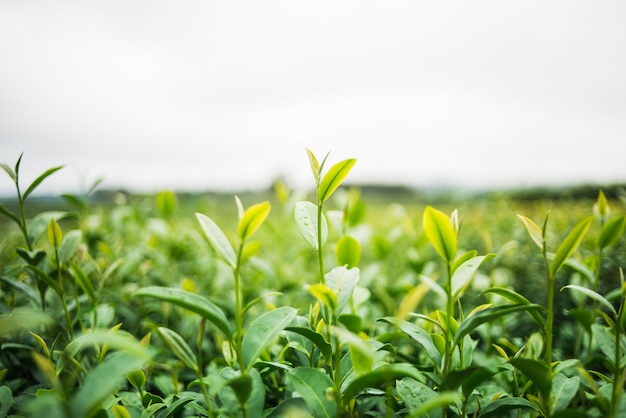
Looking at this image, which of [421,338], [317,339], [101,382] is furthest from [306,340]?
[101,382]

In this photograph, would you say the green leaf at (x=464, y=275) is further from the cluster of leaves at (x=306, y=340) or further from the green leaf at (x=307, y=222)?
the green leaf at (x=307, y=222)

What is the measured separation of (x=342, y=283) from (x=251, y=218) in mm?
262

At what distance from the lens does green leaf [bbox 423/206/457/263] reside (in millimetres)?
742

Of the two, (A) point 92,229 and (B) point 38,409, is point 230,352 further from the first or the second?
(A) point 92,229

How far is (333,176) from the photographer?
2.67 feet

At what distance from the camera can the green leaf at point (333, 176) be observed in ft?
2.64

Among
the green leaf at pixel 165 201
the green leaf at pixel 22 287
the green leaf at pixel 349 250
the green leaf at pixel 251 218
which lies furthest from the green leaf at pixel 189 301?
the green leaf at pixel 165 201

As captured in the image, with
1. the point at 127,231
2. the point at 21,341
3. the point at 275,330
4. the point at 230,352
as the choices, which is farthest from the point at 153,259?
the point at 275,330

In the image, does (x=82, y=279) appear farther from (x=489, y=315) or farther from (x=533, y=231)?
(x=533, y=231)

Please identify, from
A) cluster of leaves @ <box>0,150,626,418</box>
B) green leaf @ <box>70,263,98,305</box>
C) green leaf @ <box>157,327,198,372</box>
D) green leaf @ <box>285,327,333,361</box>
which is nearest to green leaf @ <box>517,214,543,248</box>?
cluster of leaves @ <box>0,150,626,418</box>

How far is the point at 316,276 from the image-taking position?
80.1 inches

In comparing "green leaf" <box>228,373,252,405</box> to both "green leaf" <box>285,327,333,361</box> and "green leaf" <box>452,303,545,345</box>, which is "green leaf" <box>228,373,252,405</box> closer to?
"green leaf" <box>285,327,333,361</box>

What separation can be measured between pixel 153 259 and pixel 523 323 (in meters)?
2.19

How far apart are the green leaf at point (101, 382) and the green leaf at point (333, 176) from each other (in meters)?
0.49
